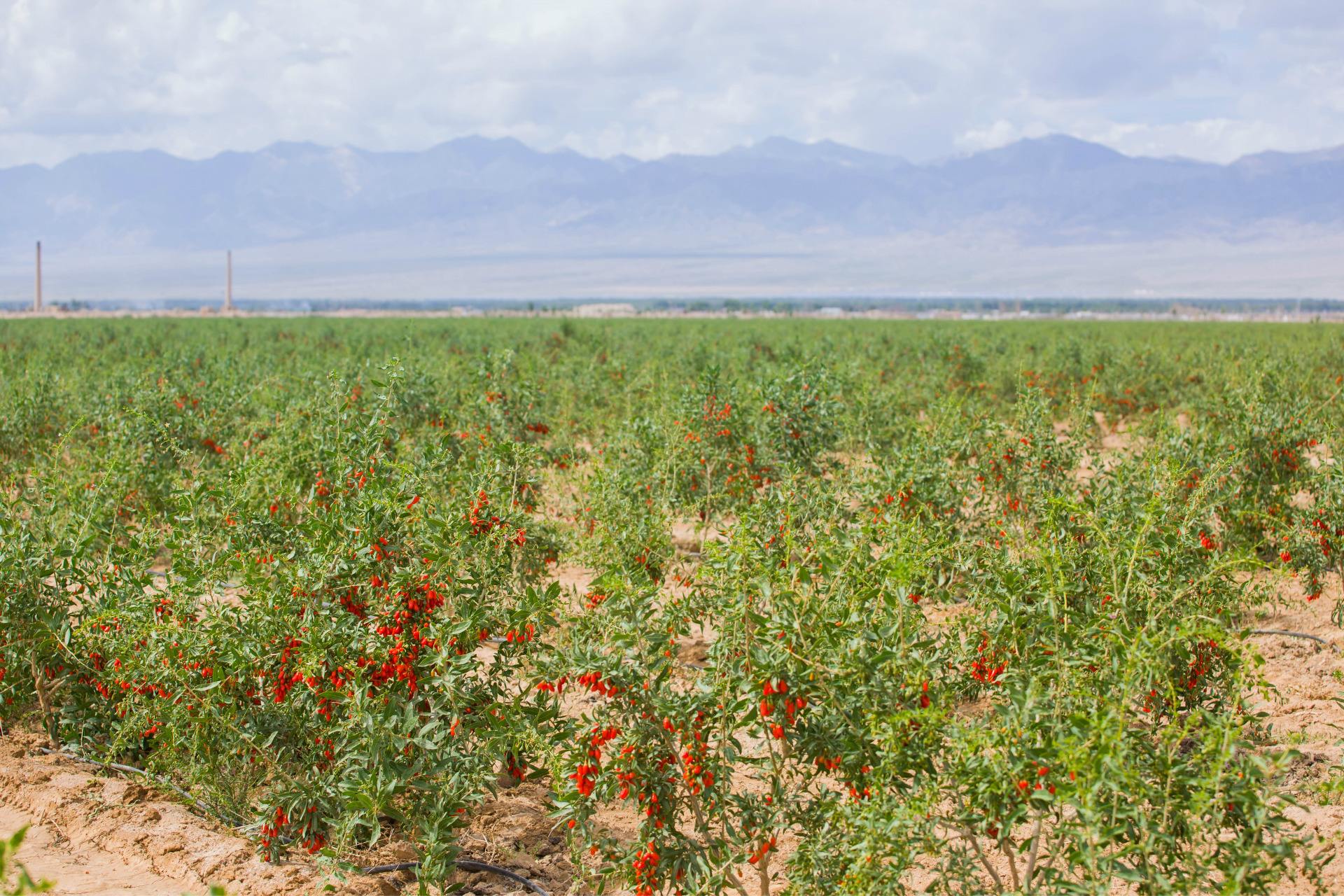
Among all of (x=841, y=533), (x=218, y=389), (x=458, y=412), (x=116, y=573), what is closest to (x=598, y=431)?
(x=458, y=412)

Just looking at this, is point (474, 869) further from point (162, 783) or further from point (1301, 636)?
point (1301, 636)

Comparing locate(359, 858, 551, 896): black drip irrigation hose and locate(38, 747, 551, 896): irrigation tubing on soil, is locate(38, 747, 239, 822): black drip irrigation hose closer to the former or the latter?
locate(38, 747, 551, 896): irrigation tubing on soil

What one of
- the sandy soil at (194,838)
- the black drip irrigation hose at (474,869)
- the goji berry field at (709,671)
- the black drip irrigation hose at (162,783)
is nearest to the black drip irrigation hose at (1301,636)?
the goji berry field at (709,671)

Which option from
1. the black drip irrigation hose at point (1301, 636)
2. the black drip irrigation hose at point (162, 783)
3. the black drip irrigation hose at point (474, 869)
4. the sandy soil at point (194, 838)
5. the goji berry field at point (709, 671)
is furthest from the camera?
the black drip irrigation hose at point (1301, 636)

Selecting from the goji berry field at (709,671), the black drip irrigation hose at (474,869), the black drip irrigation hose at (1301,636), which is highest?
the goji berry field at (709,671)

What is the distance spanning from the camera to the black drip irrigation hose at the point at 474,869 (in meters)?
4.83

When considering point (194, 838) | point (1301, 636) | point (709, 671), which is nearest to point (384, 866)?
point (194, 838)

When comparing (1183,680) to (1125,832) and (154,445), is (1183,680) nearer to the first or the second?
(1125,832)

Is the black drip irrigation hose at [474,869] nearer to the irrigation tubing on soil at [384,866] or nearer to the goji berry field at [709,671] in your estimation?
the irrigation tubing on soil at [384,866]

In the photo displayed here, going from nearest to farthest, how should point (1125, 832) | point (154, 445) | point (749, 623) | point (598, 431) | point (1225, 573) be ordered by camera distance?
1. point (1125, 832)
2. point (749, 623)
3. point (1225, 573)
4. point (154, 445)
5. point (598, 431)

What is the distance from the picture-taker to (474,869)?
5.03 meters

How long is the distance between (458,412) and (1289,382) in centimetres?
975

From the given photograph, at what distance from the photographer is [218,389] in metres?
11.8

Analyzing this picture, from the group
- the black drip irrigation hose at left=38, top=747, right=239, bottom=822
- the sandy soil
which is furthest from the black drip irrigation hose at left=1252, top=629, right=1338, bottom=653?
the black drip irrigation hose at left=38, top=747, right=239, bottom=822
